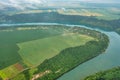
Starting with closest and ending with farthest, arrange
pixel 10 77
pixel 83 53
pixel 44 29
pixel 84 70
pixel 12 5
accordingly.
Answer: pixel 10 77
pixel 84 70
pixel 83 53
pixel 44 29
pixel 12 5

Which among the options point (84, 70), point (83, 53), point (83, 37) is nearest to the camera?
point (84, 70)

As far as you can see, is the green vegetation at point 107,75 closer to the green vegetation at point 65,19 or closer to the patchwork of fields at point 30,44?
the patchwork of fields at point 30,44

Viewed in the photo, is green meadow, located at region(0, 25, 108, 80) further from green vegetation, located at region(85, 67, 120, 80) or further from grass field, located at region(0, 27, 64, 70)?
green vegetation, located at region(85, 67, 120, 80)

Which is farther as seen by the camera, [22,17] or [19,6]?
[19,6]

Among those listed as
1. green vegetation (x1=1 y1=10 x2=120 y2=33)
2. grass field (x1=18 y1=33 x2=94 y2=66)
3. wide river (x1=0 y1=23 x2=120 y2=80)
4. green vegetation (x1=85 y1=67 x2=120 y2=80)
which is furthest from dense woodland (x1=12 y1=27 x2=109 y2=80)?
green vegetation (x1=1 y1=10 x2=120 y2=33)

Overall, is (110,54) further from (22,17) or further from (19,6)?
(19,6)

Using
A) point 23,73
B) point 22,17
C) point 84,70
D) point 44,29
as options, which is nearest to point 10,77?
point 23,73

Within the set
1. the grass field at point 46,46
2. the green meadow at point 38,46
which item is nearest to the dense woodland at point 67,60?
the green meadow at point 38,46
